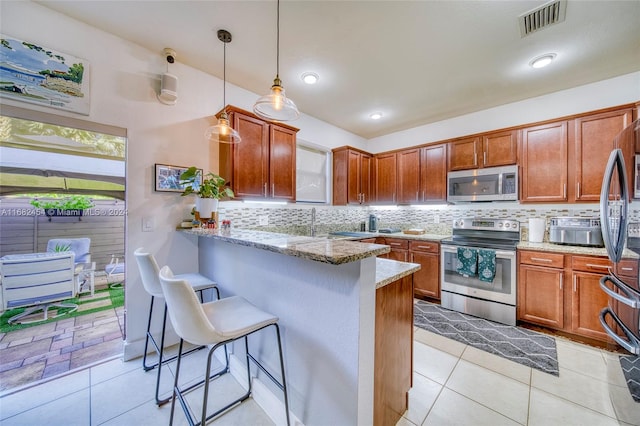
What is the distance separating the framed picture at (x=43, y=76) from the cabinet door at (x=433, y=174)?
13.1 ft

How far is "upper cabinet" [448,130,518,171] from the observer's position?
302cm

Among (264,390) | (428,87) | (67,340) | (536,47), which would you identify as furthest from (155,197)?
(536,47)

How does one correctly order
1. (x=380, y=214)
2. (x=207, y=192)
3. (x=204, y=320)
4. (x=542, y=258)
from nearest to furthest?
(x=204, y=320)
(x=207, y=192)
(x=542, y=258)
(x=380, y=214)

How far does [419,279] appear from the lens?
343cm

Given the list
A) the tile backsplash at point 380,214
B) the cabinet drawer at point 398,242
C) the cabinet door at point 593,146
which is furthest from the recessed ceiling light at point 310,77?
the cabinet door at point 593,146

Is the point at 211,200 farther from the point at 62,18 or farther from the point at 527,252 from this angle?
the point at 527,252

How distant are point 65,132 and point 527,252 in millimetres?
4815

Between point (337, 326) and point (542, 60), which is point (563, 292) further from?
point (337, 326)

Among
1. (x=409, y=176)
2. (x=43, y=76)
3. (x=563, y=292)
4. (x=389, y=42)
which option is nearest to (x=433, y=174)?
(x=409, y=176)

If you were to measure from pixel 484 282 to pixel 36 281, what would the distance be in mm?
5197

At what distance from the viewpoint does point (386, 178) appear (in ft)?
13.8

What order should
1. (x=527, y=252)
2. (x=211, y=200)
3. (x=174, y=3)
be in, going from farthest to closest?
1. (x=527, y=252)
2. (x=211, y=200)
3. (x=174, y=3)

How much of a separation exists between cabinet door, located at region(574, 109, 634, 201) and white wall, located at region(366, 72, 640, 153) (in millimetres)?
291

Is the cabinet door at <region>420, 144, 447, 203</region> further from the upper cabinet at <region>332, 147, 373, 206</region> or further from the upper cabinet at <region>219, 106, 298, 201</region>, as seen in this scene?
the upper cabinet at <region>219, 106, 298, 201</region>
